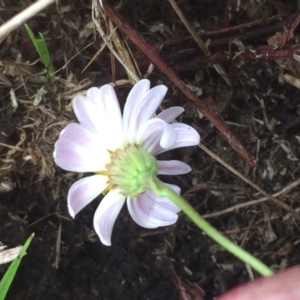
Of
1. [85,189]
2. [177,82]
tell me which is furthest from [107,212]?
[177,82]

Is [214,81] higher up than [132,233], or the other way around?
[214,81]

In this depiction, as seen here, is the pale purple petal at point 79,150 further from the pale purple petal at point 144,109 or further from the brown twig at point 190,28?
the brown twig at point 190,28

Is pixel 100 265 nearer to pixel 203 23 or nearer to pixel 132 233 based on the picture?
pixel 132 233

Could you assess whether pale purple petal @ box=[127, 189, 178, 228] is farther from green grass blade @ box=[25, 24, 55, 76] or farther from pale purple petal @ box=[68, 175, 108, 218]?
green grass blade @ box=[25, 24, 55, 76]

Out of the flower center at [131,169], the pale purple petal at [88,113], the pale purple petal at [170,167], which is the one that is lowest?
the pale purple petal at [170,167]

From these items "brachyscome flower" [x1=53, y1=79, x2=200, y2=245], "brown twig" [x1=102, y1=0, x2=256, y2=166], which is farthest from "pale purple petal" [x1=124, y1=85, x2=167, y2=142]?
"brown twig" [x1=102, y1=0, x2=256, y2=166]

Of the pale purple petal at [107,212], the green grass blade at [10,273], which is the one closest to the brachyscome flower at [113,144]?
the pale purple petal at [107,212]

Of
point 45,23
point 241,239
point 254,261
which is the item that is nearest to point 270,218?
point 241,239
